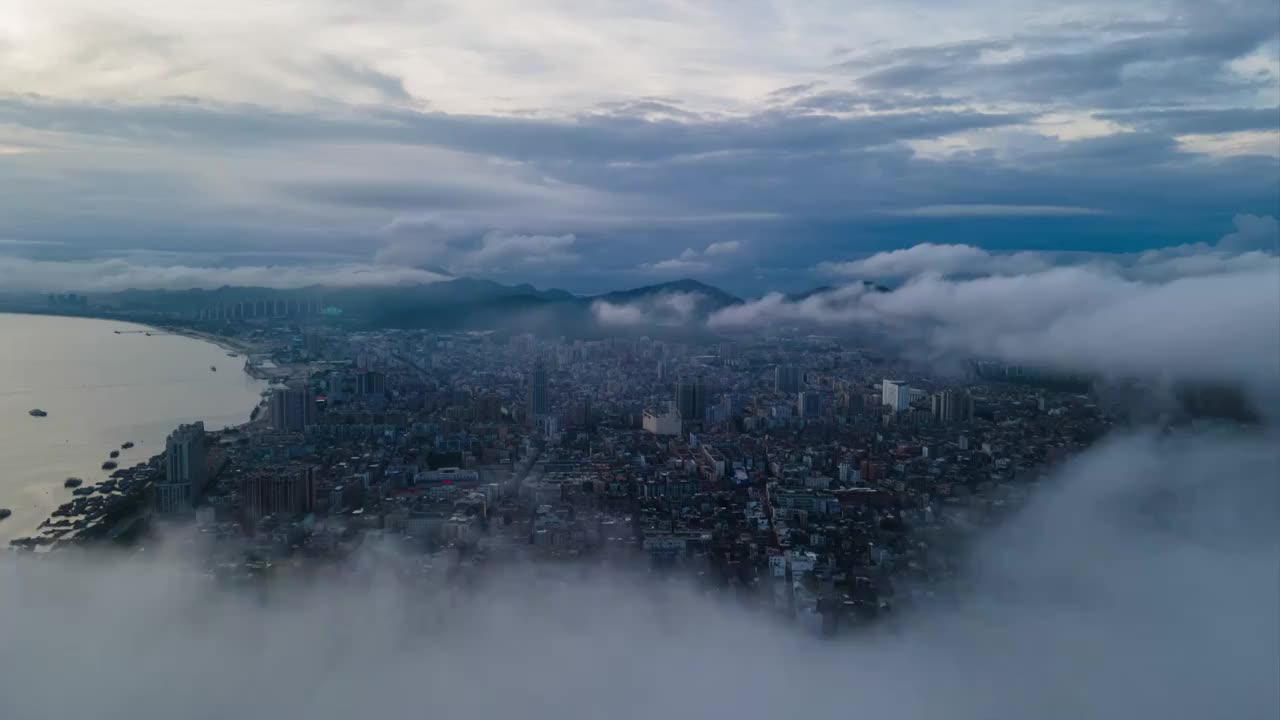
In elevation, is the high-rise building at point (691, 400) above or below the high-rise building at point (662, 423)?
above

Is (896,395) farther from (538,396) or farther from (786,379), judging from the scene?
(538,396)

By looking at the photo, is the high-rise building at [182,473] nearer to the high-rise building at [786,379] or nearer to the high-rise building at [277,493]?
the high-rise building at [277,493]

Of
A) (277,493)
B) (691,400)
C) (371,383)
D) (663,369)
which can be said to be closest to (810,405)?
(691,400)

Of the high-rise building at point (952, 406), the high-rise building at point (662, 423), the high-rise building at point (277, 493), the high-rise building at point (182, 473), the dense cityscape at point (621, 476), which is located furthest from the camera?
the high-rise building at point (662, 423)

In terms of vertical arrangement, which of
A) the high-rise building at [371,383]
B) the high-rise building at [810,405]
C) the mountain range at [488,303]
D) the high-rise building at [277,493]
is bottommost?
the high-rise building at [277,493]

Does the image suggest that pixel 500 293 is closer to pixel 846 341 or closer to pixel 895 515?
pixel 846 341

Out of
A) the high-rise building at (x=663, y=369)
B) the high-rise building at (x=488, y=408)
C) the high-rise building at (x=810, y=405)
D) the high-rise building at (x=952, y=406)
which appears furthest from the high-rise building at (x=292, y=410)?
the high-rise building at (x=952, y=406)
